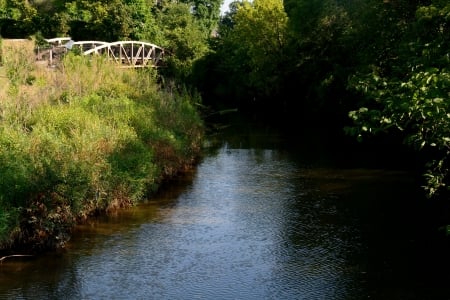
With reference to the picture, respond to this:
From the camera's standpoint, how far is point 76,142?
56.7ft

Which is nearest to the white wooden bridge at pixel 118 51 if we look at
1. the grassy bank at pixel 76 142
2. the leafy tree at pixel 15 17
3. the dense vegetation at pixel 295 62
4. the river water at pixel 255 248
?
the dense vegetation at pixel 295 62

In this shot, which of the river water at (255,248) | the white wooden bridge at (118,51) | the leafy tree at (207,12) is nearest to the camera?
the river water at (255,248)

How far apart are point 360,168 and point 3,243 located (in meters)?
15.7

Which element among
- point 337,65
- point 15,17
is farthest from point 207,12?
point 337,65

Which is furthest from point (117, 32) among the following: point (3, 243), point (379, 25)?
point (3, 243)

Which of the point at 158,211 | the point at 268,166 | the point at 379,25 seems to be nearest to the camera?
the point at 158,211

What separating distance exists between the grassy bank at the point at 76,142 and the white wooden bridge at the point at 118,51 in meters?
3.57

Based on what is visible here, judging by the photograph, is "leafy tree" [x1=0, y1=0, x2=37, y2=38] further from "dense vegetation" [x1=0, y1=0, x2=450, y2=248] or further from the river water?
the river water

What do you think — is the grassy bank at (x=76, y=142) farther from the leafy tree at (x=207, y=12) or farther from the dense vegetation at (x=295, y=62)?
the leafy tree at (x=207, y=12)

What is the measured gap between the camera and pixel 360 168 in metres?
25.2

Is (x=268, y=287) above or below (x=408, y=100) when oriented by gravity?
below

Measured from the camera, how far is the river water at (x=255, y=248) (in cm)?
1270

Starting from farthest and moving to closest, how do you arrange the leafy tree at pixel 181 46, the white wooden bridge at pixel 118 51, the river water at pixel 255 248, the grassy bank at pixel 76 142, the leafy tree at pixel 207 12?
the leafy tree at pixel 207 12, the leafy tree at pixel 181 46, the white wooden bridge at pixel 118 51, the grassy bank at pixel 76 142, the river water at pixel 255 248

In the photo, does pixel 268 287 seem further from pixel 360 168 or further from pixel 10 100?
pixel 360 168
